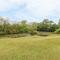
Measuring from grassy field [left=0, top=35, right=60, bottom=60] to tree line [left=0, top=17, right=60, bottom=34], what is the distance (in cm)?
292

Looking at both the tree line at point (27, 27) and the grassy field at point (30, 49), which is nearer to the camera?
the grassy field at point (30, 49)

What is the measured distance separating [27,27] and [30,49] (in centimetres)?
514

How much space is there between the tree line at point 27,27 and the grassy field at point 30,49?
2.92 meters

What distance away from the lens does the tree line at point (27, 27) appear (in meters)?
12.8

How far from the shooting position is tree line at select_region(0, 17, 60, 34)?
42.0 ft

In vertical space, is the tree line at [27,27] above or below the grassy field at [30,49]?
above

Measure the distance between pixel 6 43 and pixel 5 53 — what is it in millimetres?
1583

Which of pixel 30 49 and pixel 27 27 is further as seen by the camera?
pixel 27 27

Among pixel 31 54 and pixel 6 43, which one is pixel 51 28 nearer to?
pixel 6 43

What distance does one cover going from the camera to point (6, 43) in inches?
373

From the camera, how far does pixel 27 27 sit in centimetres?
1345

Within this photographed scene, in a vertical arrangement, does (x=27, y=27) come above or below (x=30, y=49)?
above

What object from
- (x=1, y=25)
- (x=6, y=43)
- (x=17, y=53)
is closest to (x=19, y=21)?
(x=1, y=25)

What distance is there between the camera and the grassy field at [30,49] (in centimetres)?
766
